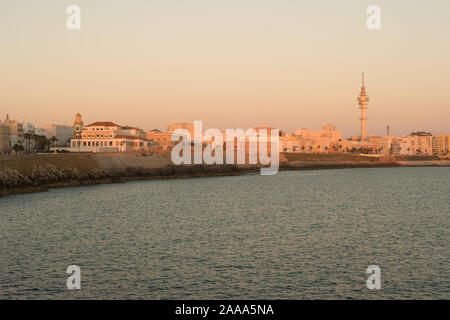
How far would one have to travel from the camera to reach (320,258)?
3003cm

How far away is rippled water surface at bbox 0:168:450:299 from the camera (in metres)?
23.8

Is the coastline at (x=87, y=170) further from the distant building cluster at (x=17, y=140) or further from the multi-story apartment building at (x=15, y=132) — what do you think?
the multi-story apartment building at (x=15, y=132)

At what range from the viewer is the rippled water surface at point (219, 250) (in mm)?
23766

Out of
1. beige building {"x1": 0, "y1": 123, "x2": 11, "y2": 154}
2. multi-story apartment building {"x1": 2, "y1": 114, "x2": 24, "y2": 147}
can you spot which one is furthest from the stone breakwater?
multi-story apartment building {"x1": 2, "y1": 114, "x2": 24, "y2": 147}

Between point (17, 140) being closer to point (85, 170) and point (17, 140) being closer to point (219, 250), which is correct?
point (85, 170)

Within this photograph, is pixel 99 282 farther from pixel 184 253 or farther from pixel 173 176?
pixel 173 176

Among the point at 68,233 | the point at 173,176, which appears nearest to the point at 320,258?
the point at 68,233

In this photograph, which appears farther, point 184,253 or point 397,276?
point 184,253

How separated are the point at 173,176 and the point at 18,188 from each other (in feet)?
166
